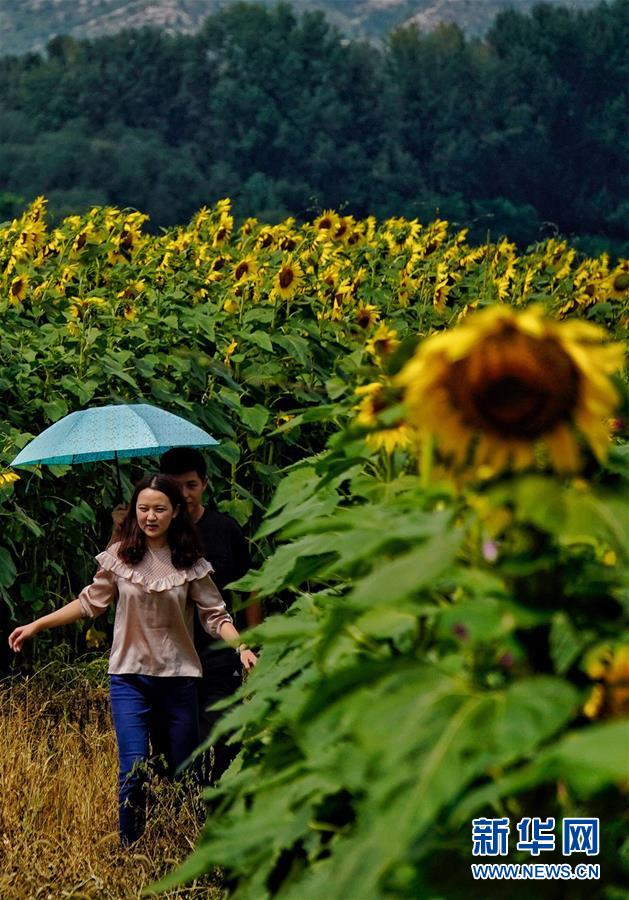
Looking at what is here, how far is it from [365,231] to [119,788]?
702 cm

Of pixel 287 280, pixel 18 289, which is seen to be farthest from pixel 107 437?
pixel 287 280

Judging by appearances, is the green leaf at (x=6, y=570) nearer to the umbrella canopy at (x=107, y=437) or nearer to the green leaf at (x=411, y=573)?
the umbrella canopy at (x=107, y=437)

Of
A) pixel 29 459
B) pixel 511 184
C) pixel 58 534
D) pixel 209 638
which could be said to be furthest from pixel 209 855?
pixel 511 184

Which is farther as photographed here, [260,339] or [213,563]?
[260,339]

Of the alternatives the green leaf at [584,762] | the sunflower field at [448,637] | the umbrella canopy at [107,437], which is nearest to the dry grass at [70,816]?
the umbrella canopy at [107,437]

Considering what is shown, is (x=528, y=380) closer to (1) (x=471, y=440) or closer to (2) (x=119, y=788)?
(1) (x=471, y=440)

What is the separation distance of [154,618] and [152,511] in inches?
12.3

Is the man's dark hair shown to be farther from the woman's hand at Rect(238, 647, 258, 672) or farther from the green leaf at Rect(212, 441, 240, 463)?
the green leaf at Rect(212, 441, 240, 463)

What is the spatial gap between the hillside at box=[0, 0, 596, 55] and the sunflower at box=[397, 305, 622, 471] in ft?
415

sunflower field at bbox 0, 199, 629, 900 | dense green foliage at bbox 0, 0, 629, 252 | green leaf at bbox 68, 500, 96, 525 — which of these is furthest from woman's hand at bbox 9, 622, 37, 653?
dense green foliage at bbox 0, 0, 629, 252

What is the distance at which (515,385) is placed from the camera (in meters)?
1.58

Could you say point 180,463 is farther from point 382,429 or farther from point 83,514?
point 382,429

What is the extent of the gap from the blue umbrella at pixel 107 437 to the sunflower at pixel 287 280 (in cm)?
193

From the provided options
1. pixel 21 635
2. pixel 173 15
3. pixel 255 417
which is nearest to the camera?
pixel 21 635
